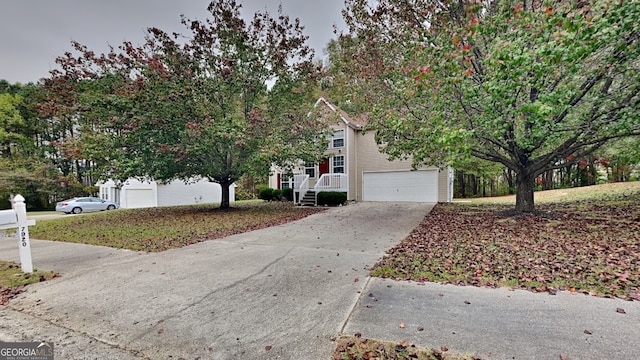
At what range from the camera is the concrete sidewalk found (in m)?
Answer: 2.57

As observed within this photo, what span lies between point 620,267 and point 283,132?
10996 millimetres

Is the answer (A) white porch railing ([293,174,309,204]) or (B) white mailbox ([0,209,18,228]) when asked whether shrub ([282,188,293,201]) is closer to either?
(A) white porch railing ([293,174,309,204])

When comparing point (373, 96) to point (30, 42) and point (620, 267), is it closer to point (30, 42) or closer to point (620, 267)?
point (620, 267)

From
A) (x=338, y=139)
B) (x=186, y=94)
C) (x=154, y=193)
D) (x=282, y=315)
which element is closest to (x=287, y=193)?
(x=338, y=139)

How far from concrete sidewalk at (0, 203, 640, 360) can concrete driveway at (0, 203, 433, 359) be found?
15 millimetres

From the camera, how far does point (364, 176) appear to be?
18422 millimetres

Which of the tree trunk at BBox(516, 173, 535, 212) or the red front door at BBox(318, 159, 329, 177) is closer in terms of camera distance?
the tree trunk at BBox(516, 173, 535, 212)

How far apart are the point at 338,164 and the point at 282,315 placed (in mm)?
15445

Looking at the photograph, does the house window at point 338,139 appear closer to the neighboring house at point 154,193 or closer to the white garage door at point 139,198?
the neighboring house at point 154,193

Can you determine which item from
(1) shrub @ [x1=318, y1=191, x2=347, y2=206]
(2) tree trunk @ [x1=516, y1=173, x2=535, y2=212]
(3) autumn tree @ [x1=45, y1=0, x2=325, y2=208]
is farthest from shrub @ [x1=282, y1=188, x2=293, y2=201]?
(2) tree trunk @ [x1=516, y1=173, x2=535, y2=212]

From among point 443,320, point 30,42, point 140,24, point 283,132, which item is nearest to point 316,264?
point 443,320

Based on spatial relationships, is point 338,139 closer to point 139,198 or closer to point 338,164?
point 338,164

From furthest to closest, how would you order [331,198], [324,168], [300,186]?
[324,168] → [300,186] → [331,198]

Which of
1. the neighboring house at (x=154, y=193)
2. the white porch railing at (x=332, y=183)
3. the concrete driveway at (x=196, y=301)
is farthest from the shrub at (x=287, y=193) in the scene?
the concrete driveway at (x=196, y=301)
